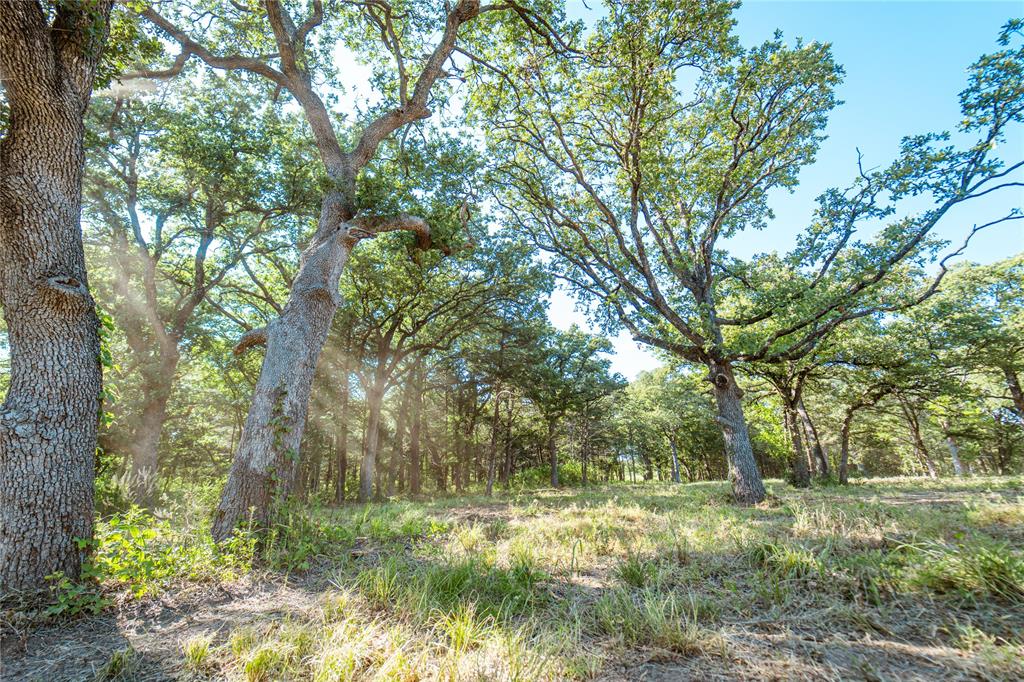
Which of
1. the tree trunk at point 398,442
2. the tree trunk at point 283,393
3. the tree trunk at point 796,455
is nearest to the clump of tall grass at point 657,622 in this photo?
the tree trunk at point 283,393

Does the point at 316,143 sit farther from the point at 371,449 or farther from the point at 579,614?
the point at 371,449

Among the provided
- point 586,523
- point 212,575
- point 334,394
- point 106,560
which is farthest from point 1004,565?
point 334,394

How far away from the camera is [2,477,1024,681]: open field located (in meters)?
2.28

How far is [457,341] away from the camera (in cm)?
2125

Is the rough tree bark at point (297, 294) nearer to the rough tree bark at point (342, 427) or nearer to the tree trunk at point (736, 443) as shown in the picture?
the tree trunk at point (736, 443)

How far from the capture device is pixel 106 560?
3.66 meters

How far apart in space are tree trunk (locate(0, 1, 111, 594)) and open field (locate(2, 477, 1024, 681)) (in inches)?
25.1

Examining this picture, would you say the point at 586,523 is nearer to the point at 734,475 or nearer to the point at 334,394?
the point at 734,475

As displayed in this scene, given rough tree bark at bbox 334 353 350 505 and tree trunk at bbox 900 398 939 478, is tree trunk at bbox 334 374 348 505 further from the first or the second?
tree trunk at bbox 900 398 939 478

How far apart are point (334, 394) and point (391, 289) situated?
25.5 feet

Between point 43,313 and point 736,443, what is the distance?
1265 cm

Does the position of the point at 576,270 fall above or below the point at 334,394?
above

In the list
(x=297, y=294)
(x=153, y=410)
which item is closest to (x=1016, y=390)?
(x=297, y=294)

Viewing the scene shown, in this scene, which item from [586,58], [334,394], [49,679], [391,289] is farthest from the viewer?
[334,394]
